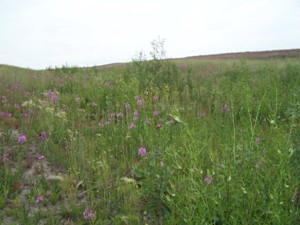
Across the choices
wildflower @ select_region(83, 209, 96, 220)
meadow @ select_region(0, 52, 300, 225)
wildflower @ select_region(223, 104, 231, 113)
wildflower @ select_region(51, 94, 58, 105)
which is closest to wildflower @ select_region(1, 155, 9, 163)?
meadow @ select_region(0, 52, 300, 225)

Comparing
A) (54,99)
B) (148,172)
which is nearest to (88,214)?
(148,172)

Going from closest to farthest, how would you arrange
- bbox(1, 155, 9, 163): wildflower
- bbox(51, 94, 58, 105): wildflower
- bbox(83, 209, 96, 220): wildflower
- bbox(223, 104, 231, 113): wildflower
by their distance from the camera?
bbox(83, 209, 96, 220): wildflower → bbox(1, 155, 9, 163): wildflower → bbox(223, 104, 231, 113): wildflower → bbox(51, 94, 58, 105): wildflower

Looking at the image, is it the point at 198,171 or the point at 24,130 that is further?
the point at 24,130

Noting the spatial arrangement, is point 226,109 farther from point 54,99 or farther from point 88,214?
point 88,214

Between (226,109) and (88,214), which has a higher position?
(226,109)

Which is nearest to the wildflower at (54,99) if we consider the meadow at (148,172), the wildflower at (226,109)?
the meadow at (148,172)

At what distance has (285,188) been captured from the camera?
2314mm

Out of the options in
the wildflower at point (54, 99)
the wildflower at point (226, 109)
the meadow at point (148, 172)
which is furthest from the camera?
the wildflower at point (54, 99)

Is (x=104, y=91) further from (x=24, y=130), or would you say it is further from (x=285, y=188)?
(x=285, y=188)

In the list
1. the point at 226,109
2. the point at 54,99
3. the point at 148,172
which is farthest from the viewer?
the point at 54,99

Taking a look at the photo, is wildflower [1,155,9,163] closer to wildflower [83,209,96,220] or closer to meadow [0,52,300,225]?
meadow [0,52,300,225]

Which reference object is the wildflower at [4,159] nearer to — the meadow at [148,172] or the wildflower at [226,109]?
the meadow at [148,172]

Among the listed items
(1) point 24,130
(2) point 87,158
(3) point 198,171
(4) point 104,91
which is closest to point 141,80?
(4) point 104,91

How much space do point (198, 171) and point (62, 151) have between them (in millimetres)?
2416
